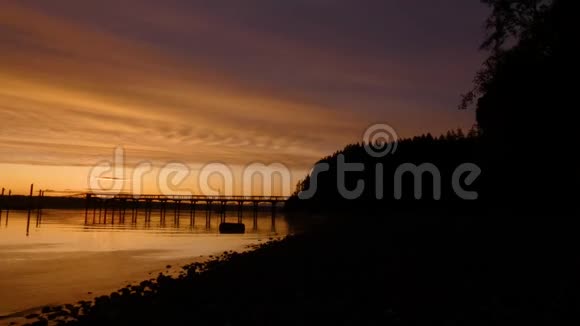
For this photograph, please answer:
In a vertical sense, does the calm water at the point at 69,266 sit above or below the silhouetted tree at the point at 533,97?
below

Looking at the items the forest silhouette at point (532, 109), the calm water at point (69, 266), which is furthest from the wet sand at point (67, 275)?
the forest silhouette at point (532, 109)

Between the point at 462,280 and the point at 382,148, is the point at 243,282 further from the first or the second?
the point at 382,148

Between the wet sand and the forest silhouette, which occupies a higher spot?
the forest silhouette

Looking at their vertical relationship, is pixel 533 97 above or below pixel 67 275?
above

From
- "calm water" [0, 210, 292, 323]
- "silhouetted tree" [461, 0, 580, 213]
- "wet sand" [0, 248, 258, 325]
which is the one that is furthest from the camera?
"silhouetted tree" [461, 0, 580, 213]

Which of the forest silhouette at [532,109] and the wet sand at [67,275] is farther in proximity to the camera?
the forest silhouette at [532,109]

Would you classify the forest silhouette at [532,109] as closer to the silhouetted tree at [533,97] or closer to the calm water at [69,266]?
the silhouetted tree at [533,97]

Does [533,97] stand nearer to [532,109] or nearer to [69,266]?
[532,109]

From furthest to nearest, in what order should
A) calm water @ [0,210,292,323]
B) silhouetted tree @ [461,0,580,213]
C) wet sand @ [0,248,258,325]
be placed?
1. silhouetted tree @ [461,0,580,213]
2. calm water @ [0,210,292,323]
3. wet sand @ [0,248,258,325]

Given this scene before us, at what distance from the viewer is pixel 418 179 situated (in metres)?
79.7

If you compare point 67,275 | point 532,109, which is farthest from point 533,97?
point 67,275

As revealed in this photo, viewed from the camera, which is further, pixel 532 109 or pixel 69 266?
pixel 69 266

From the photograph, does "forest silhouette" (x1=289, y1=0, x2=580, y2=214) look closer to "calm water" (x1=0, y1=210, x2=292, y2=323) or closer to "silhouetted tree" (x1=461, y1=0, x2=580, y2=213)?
"silhouetted tree" (x1=461, y1=0, x2=580, y2=213)

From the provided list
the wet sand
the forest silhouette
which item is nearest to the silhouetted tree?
the forest silhouette
